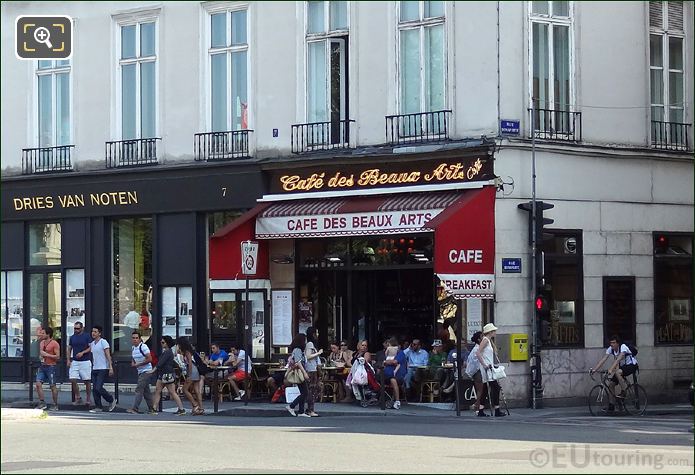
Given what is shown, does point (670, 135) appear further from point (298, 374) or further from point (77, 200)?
point (77, 200)

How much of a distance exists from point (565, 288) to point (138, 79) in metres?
11.9

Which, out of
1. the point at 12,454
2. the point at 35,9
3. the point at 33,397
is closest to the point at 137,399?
the point at 33,397

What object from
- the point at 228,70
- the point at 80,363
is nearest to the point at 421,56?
the point at 228,70

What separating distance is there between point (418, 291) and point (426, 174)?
105 inches

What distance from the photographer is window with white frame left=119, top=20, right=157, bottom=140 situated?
113 ft

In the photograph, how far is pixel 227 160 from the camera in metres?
32.7

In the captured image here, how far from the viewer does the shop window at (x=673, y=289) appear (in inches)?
1220

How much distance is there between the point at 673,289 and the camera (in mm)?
31312

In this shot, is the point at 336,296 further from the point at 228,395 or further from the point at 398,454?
the point at 398,454

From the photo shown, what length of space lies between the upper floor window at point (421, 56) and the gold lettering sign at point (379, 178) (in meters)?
1.36

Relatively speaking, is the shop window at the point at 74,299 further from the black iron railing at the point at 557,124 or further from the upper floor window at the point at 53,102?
the black iron railing at the point at 557,124

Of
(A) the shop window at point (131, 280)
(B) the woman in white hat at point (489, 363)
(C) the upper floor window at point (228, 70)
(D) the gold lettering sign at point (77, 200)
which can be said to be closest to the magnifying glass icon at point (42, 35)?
(B) the woman in white hat at point (489, 363)

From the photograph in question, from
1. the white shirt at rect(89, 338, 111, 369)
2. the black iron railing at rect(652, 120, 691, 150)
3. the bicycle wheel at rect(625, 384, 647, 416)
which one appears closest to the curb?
the white shirt at rect(89, 338, 111, 369)

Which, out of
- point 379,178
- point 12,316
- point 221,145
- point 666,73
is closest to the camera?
point 379,178
